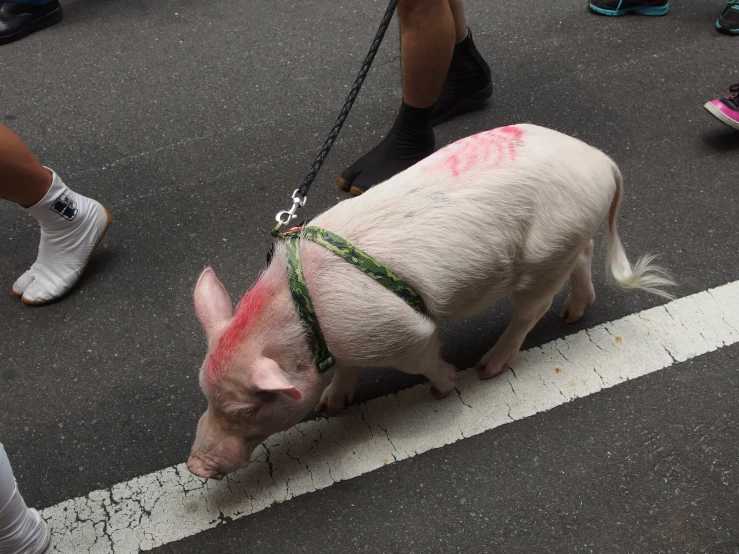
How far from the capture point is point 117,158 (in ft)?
11.3

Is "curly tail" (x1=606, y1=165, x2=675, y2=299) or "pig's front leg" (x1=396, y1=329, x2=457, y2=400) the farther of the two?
"curly tail" (x1=606, y1=165, x2=675, y2=299)

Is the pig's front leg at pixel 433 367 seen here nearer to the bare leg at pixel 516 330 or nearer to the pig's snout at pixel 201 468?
the bare leg at pixel 516 330

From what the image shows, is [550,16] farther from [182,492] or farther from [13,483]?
[13,483]

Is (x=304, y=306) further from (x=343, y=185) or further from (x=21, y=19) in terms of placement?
(x=21, y=19)

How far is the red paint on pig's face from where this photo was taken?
1.96m

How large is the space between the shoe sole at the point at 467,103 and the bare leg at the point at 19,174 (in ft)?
6.33

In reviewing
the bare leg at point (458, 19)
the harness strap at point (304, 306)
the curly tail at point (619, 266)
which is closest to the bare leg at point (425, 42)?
the bare leg at point (458, 19)

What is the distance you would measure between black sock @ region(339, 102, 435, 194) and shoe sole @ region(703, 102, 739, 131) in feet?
4.48

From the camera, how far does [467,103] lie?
3.53 m

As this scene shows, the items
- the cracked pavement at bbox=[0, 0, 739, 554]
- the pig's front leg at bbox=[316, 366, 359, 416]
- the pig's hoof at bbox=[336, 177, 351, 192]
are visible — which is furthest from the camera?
the pig's hoof at bbox=[336, 177, 351, 192]

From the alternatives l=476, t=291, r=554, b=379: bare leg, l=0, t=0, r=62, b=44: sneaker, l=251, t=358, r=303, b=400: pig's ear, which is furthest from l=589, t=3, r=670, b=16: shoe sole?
l=0, t=0, r=62, b=44: sneaker

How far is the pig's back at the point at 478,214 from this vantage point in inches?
74.1

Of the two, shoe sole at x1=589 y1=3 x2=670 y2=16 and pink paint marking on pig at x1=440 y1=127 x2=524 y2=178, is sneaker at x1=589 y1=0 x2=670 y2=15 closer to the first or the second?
shoe sole at x1=589 y1=3 x2=670 y2=16

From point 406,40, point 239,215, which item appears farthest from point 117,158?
point 406,40
